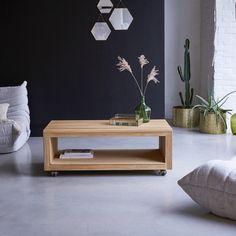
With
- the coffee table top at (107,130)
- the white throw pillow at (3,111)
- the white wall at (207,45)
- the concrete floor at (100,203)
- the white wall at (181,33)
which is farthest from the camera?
the white wall at (181,33)

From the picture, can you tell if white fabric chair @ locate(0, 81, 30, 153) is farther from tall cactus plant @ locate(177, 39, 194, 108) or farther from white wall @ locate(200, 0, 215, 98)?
white wall @ locate(200, 0, 215, 98)

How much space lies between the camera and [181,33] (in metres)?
6.77

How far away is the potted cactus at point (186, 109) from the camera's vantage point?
20.4 ft

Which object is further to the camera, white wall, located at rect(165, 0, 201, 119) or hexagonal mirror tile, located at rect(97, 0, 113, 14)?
white wall, located at rect(165, 0, 201, 119)

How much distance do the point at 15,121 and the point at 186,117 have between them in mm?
2323

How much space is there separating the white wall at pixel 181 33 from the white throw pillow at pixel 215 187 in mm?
3894

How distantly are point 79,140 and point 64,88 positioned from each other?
0.75 m

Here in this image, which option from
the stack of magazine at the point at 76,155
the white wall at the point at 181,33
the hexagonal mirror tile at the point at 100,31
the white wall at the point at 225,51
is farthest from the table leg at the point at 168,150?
the white wall at the point at 181,33

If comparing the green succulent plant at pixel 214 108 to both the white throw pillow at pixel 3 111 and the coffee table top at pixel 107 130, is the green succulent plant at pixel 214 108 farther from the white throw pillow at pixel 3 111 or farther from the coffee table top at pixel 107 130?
the white throw pillow at pixel 3 111

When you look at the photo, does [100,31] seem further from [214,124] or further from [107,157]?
[107,157]

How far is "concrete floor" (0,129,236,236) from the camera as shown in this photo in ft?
9.11

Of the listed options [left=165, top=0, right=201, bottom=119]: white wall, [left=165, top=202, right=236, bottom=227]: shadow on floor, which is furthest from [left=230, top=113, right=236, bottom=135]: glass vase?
[left=165, top=202, right=236, bottom=227]: shadow on floor

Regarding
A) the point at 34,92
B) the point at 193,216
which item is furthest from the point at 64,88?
the point at 193,216

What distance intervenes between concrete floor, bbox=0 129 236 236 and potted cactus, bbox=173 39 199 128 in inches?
61.8
